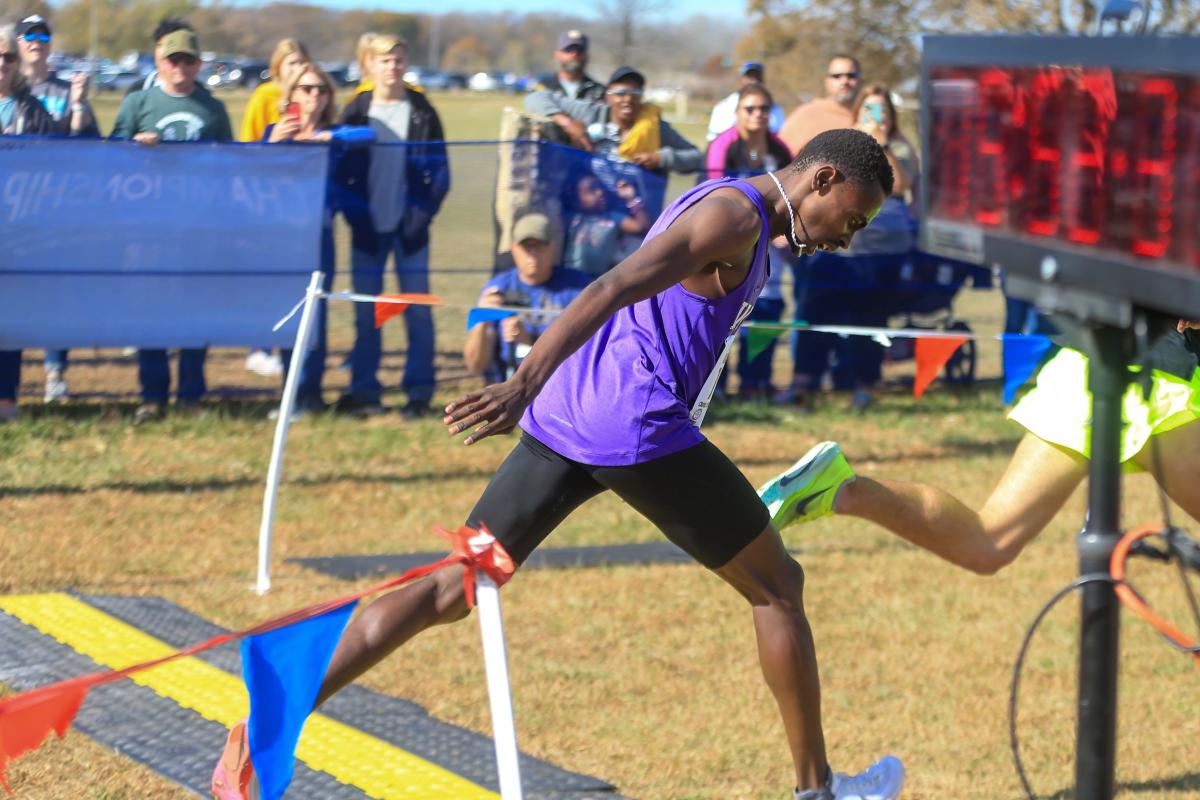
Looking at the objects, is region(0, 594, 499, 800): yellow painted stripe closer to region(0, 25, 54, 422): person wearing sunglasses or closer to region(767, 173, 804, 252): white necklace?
region(767, 173, 804, 252): white necklace

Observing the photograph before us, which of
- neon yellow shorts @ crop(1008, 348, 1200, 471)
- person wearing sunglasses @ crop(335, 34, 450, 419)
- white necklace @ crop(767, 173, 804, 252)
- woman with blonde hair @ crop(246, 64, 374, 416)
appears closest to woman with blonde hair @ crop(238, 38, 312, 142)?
woman with blonde hair @ crop(246, 64, 374, 416)

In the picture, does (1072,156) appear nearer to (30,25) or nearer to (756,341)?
(756,341)

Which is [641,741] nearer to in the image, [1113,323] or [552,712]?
[552,712]

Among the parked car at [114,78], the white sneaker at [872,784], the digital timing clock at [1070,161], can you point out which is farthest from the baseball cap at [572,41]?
the parked car at [114,78]

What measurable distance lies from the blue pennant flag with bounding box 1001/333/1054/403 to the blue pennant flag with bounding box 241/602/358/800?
485 cm

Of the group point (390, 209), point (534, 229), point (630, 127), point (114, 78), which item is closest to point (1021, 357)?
point (534, 229)

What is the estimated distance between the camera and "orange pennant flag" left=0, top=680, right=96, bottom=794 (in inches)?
120

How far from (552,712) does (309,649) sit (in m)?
1.85

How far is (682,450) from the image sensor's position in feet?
12.8

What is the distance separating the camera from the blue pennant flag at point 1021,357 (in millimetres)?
7535

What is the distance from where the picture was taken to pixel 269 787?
3480mm

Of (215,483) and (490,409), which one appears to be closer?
(490,409)

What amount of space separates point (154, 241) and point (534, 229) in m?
2.21

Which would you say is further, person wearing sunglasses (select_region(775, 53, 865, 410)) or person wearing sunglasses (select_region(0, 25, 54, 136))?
person wearing sunglasses (select_region(775, 53, 865, 410))
